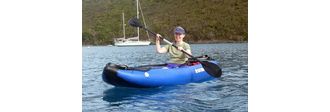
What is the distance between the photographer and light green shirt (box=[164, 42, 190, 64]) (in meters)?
3.22

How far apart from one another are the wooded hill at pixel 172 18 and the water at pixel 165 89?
61 mm

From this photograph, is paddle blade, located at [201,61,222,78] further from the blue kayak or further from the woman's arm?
the woman's arm

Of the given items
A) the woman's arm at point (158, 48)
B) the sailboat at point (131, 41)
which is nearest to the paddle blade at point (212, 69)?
the woman's arm at point (158, 48)

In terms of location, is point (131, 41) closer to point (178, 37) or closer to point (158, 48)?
point (158, 48)

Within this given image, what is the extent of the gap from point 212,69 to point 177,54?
0.68ft

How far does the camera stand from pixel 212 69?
127 inches

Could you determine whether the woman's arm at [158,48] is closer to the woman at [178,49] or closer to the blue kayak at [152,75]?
the woman at [178,49]

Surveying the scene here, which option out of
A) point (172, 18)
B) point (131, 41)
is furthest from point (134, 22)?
point (172, 18)

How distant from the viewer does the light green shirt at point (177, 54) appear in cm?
322
